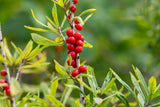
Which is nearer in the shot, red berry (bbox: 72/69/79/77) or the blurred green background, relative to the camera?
red berry (bbox: 72/69/79/77)

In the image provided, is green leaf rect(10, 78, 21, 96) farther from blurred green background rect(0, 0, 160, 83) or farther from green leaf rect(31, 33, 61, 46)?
blurred green background rect(0, 0, 160, 83)

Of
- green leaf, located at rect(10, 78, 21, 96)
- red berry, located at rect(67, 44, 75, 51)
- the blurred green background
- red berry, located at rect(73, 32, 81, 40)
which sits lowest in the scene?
the blurred green background

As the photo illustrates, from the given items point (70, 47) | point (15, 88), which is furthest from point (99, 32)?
point (15, 88)

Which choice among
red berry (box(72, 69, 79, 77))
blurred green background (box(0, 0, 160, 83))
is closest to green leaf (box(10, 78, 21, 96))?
red berry (box(72, 69, 79, 77))

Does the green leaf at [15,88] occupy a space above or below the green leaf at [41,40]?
below

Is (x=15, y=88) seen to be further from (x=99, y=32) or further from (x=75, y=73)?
(x=99, y=32)

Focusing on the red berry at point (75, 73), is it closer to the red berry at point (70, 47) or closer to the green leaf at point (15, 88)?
the red berry at point (70, 47)

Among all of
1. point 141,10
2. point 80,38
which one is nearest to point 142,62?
point 141,10

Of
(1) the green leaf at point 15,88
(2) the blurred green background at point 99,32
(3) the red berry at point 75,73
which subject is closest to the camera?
(1) the green leaf at point 15,88

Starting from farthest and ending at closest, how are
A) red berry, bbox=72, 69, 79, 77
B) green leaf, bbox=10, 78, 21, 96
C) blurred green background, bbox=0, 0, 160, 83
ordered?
blurred green background, bbox=0, 0, 160, 83 < red berry, bbox=72, 69, 79, 77 < green leaf, bbox=10, 78, 21, 96

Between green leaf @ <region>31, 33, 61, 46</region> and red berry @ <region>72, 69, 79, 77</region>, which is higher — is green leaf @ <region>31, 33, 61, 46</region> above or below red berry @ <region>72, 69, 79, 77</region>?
above

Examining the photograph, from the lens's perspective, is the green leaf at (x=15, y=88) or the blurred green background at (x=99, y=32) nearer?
the green leaf at (x=15, y=88)

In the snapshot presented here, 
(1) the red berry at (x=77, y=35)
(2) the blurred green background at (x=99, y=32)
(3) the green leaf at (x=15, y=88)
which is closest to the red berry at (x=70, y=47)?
(1) the red berry at (x=77, y=35)

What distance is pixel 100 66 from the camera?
312cm
